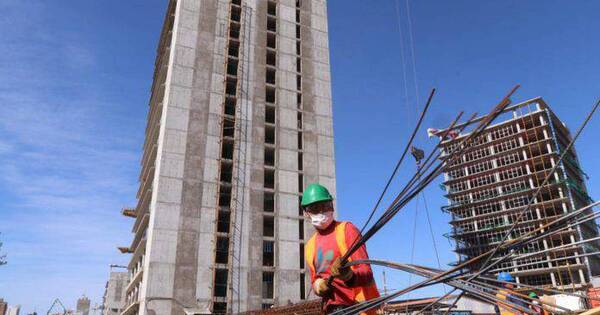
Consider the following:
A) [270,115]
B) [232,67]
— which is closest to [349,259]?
[270,115]

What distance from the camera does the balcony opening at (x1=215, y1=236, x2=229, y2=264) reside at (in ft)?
136

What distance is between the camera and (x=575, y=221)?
2.62 metres

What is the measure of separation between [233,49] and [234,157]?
578 inches

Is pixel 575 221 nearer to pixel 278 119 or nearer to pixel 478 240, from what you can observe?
pixel 278 119

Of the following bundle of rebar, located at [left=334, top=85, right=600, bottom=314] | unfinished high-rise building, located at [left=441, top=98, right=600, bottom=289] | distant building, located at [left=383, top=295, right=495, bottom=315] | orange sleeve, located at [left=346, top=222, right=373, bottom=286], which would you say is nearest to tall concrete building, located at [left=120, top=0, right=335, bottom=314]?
distant building, located at [left=383, top=295, right=495, bottom=315]

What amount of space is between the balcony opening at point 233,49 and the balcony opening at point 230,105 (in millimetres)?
6360

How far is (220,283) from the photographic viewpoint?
40750 millimetres

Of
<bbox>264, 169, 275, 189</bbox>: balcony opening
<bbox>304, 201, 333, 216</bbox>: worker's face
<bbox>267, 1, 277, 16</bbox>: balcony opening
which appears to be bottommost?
<bbox>304, 201, 333, 216</bbox>: worker's face

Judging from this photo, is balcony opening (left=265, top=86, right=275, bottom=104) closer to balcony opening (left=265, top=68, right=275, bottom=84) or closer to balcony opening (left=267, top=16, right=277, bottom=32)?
balcony opening (left=265, top=68, right=275, bottom=84)

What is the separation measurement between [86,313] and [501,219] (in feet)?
459

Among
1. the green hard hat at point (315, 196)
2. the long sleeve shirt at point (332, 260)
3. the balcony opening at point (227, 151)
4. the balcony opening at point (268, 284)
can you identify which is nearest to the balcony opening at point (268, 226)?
the balcony opening at point (268, 284)

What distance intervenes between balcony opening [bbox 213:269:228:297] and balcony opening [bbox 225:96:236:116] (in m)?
17.6

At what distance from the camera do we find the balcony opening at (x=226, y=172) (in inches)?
1786

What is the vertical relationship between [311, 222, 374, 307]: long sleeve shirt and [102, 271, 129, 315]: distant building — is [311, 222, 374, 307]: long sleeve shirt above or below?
below
